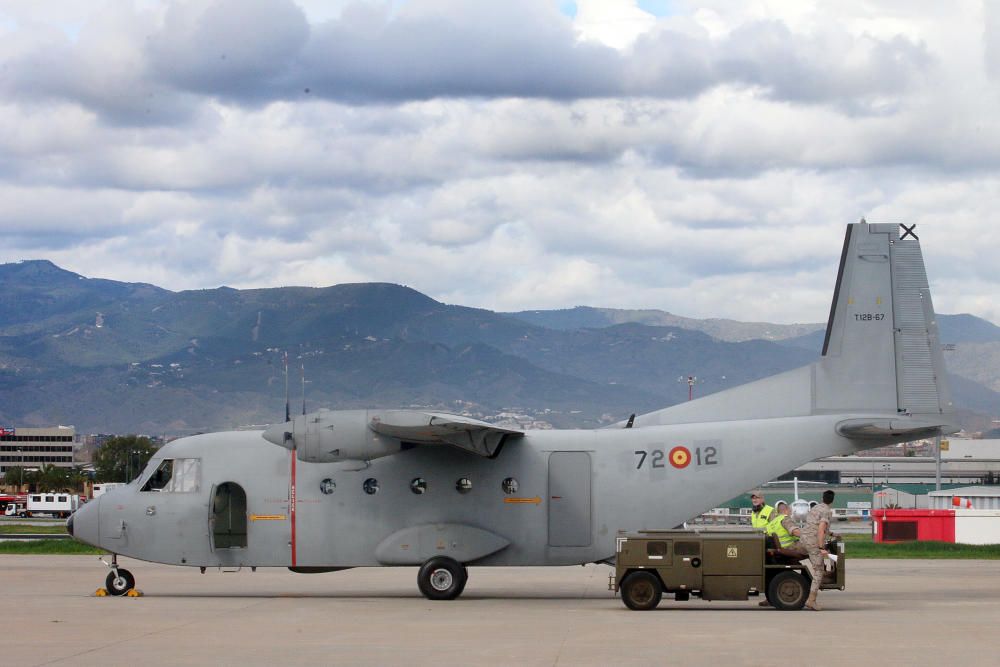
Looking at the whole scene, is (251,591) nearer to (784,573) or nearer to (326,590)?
(326,590)

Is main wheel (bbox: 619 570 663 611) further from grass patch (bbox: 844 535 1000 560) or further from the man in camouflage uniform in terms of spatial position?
grass patch (bbox: 844 535 1000 560)

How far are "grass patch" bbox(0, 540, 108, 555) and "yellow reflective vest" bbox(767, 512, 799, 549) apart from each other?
26.3m

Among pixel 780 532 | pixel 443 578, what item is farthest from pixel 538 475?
pixel 780 532

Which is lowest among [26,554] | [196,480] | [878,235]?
[26,554]

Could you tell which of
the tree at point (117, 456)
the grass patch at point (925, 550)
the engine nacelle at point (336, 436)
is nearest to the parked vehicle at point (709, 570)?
the engine nacelle at point (336, 436)

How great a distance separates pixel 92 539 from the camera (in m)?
23.5

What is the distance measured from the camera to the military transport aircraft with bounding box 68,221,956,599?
22703 millimetres

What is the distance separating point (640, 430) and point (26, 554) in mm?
25272

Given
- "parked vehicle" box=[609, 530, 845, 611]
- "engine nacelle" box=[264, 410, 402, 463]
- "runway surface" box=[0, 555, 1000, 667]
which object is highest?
"engine nacelle" box=[264, 410, 402, 463]

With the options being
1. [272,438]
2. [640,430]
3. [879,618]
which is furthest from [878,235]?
[272,438]

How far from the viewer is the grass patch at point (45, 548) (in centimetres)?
4167

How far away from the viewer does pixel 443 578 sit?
22.4 metres

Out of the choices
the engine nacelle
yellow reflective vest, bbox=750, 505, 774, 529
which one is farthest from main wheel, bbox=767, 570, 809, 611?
the engine nacelle

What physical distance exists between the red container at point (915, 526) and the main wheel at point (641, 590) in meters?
35.7
